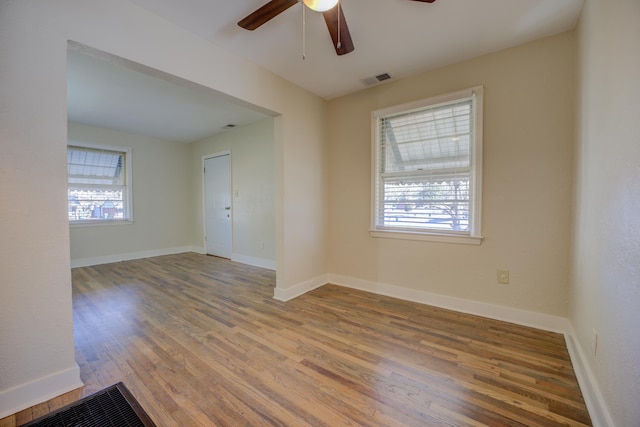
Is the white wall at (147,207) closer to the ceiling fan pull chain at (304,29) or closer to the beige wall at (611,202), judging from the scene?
the ceiling fan pull chain at (304,29)

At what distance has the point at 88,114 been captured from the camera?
13.0 feet

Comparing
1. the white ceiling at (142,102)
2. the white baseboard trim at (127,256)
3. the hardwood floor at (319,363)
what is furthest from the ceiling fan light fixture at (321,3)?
the white baseboard trim at (127,256)

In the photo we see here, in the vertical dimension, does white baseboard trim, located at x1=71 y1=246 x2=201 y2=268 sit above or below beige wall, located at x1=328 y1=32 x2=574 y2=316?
below

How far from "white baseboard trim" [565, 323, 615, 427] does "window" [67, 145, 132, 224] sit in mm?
6449

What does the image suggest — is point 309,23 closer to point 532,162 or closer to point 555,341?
point 532,162

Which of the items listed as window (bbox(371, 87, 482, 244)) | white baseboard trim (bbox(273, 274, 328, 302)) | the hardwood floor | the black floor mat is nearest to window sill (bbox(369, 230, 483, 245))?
window (bbox(371, 87, 482, 244))

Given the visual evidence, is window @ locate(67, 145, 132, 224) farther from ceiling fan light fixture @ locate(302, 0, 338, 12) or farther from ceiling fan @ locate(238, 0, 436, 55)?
ceiling fan light fixture @ locate(302, 0, 338, 12)

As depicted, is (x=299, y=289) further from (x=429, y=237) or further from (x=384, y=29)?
(x=384, y=29)

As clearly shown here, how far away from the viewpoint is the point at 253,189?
4.66 metres

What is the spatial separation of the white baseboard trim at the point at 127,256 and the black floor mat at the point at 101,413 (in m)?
4.10

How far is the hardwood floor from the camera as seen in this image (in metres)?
1.38

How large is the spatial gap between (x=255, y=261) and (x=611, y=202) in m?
4.33

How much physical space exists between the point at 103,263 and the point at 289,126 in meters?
4.39

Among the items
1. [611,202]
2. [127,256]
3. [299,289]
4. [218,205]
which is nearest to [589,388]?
[611,202]
